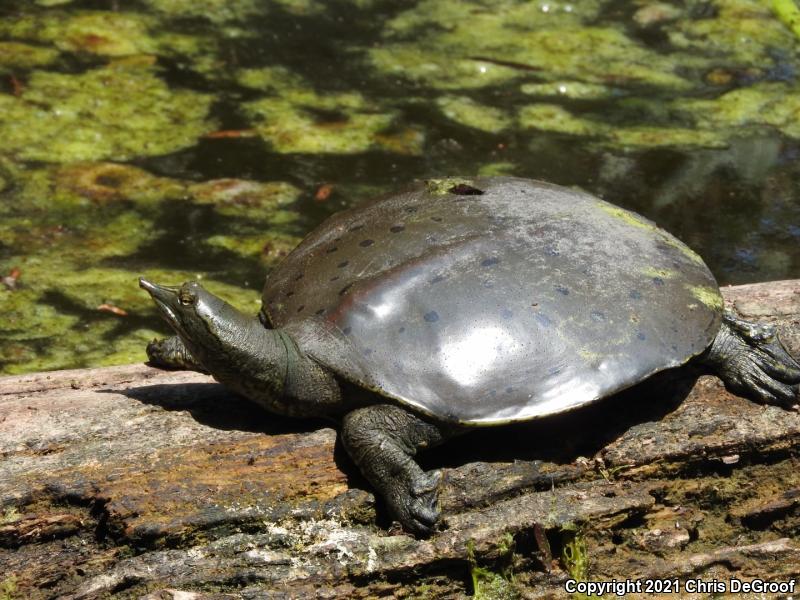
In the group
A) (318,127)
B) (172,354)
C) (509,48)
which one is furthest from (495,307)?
(509,48)

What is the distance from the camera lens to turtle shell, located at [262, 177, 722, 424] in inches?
91.1

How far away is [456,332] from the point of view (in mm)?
2355

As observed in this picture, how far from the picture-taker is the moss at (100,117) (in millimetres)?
4777

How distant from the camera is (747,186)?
482 centimetres

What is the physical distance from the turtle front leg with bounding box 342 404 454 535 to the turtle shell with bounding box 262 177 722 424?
0.24ft

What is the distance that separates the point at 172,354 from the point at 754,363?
1486mm

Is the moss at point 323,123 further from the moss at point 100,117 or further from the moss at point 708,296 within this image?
the moss at point 708,296

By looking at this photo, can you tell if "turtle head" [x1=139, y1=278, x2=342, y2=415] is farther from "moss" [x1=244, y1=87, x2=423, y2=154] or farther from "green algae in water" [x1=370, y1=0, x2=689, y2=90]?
"green algae in water" [x1=370, y1=0, x2=689, y2=90]

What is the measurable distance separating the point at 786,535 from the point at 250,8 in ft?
15.0

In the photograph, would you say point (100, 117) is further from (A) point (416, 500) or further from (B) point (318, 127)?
(A) point (416, 500)

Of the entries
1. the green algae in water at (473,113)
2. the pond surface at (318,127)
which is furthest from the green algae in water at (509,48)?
the green algae in water at (473,113)

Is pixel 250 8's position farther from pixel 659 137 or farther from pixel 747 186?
pixel 747 186

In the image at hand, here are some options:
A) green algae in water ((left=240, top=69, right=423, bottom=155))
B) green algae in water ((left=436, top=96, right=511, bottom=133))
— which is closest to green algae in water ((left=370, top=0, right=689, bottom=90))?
green algae in water ((left=436, top=96, right=511, bottom=133))

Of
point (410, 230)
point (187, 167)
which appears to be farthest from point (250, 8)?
point (410, 230)
